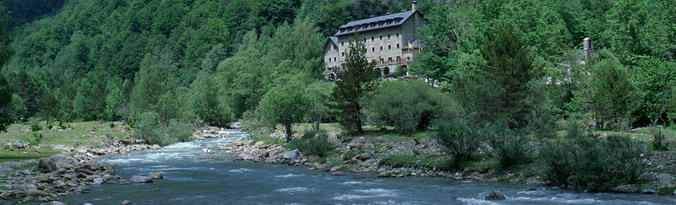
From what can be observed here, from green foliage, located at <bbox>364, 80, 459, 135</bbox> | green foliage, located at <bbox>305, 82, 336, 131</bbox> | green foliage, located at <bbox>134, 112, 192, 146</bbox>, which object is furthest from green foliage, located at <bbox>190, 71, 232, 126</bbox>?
green foliage, located at <bbox>364, 80, 459, 135</bbox>

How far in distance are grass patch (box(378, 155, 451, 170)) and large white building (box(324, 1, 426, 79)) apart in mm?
65676

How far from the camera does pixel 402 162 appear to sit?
37.6m

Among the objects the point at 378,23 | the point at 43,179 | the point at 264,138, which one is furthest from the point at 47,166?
the point at 378,23

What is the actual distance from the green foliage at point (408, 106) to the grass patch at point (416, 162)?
34.5 feet

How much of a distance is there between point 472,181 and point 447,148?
3.66 metres

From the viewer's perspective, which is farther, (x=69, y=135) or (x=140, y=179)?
(x=69, y=135)

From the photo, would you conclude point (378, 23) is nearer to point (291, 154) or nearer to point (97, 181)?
point (291, 154)

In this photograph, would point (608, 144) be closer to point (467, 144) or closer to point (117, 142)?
point (467, 144)

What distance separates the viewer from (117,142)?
62.4 meters

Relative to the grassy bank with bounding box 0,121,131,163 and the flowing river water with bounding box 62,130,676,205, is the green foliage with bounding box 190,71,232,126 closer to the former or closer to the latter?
the grassy bank with bounding box 0,121,131,163

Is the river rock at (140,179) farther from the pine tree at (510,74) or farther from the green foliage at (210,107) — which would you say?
the green foliage at (210,107)

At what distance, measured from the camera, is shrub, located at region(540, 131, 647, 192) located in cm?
2675

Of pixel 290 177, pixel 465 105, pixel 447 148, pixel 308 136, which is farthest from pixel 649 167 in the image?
pixel 308 136

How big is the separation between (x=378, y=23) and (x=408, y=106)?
211 feet
